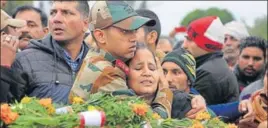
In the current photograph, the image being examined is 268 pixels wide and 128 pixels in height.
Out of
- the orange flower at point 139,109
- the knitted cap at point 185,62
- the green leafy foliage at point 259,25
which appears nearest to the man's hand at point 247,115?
the knitted cap at point 185,62

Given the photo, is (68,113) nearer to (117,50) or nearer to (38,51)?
(117,50)

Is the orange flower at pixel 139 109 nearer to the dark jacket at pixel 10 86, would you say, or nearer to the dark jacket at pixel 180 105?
the dark jacket at pixel 180 105

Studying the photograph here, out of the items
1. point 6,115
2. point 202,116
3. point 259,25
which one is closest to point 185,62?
→ point 202,116

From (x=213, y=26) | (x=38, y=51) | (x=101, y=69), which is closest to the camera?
(x=101, y=69)

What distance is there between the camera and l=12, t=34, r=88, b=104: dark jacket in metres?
5.29

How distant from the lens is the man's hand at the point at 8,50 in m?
5.16

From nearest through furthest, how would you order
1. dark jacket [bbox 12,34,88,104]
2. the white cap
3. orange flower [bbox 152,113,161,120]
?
orange flower [bbox 152,113,161,120], dark jacket [bbox 12,34,88,104], the white cap

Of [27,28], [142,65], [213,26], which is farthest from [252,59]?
[142,65]

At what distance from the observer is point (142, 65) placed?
462cm

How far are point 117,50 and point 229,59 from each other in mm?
6154

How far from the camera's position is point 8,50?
205 inches

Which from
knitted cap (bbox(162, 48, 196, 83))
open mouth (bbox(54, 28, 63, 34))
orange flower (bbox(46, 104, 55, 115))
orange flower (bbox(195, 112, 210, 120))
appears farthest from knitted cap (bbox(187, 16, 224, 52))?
orange flower (bbox(46, 104, 55, 115))

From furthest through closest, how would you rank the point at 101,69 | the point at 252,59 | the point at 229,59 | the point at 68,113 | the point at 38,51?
1. the point at 229,59
2. the point at 252,59
3. the point at 38,51
4. the point at 101,69
5. the point at 68,113

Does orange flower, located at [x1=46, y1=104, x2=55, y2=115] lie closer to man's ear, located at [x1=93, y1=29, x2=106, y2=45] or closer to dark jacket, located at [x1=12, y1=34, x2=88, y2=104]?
man's ear, located at [x1=93, y1=29, x2=106, y2=45]
